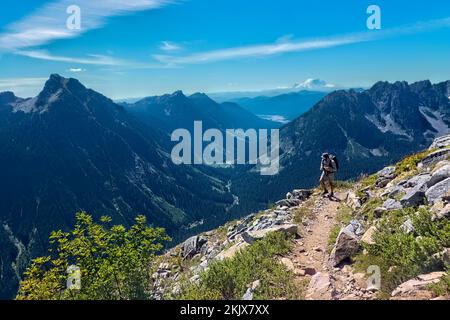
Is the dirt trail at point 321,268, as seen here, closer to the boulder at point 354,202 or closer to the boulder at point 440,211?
the boulder at point 354,202

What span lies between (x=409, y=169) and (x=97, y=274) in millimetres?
25823

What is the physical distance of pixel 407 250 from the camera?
1340 cm

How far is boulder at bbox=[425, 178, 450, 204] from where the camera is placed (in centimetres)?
1753

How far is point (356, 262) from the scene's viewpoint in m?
15.8

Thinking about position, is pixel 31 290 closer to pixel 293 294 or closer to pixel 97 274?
pixel 97 274

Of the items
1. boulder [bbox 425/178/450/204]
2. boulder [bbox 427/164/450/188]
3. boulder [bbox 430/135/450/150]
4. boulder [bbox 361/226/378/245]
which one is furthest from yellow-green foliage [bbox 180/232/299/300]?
boulder [bbox 430/135/450/150]

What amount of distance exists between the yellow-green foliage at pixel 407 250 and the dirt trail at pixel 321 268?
0.89 m

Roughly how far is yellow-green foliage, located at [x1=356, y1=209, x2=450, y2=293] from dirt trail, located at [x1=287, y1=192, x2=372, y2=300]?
2.92 ft

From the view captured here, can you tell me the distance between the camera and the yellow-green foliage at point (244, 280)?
44.7 feet

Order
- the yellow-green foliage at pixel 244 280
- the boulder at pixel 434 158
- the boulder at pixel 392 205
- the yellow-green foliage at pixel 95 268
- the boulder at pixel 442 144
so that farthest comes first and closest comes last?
1. the boulder at pixel 442 144
2. the boulder at pixel 434 158
3. the boulder at pixel 392 205
4. the yellow-green foliage at pixel 95 268
5. the yellow-green foliage at pixel 244 280

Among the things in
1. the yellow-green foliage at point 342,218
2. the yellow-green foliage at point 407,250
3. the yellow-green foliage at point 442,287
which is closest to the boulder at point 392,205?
the yellow-green foliage at point 342,218

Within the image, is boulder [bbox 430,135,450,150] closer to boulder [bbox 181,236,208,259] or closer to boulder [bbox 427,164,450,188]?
boulder [bbox 427,164,450,188]

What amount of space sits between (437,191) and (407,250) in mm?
6105
